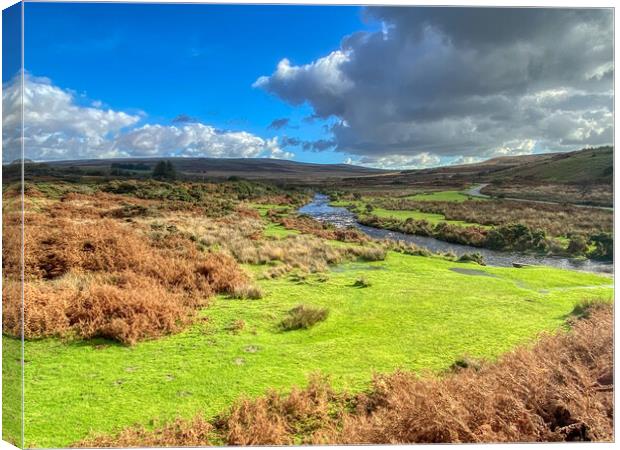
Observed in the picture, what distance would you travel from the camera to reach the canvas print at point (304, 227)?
3475 mm

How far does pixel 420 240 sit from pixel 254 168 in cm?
255

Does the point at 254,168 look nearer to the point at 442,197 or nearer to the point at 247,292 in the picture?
the point at 247,292

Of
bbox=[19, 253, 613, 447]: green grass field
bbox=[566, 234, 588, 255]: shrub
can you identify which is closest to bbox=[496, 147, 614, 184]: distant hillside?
bbox=[566, 234, 588, 255]: shrub

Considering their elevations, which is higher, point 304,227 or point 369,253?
point 304,227

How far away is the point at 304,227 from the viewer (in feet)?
18.2

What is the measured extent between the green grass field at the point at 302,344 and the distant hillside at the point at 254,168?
50.7 inches

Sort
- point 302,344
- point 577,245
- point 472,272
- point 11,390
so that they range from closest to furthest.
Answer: point 11,390 < point 302,344 < point 577,245 < point 472,272

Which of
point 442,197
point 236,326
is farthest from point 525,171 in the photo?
point 236,326

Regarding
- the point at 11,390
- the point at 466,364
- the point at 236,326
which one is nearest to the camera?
the point at 11,390

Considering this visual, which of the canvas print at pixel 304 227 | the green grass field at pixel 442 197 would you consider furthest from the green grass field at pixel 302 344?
the green grass field at pixel 442 197

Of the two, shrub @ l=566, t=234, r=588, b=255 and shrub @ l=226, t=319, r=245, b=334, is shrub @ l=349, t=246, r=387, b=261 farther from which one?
shrub @ l=566, t=234, r=588, b=255

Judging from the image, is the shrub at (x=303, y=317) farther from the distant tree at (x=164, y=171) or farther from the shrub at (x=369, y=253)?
the distant tree at (x=164, y=171)

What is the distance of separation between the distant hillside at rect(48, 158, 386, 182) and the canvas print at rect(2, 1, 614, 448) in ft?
0.12

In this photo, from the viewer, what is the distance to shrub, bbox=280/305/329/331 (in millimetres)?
4504
